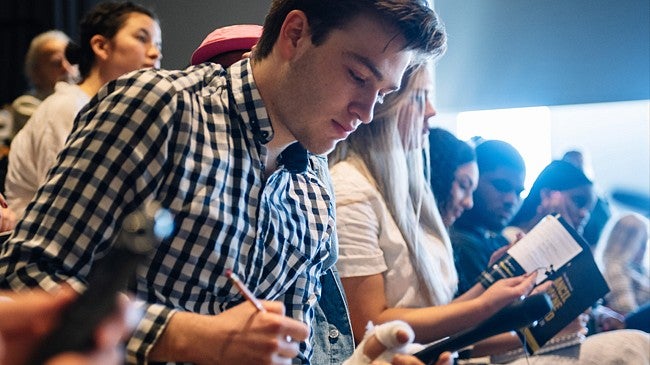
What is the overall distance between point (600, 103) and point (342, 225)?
3.29 m

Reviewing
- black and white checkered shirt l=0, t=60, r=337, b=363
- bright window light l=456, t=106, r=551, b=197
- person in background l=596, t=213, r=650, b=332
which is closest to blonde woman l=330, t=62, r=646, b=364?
black and white checkered shirt l=0, t=60, r=337, b=363

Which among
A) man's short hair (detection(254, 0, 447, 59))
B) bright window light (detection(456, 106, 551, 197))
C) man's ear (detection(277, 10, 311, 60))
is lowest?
bright window light (detection(456, 106, 551, 197))

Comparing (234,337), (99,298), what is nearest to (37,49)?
(234,337)

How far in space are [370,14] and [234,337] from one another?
49cm

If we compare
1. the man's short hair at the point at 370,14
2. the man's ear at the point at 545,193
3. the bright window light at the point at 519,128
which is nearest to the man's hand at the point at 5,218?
the man's short hair at the point at 370,14

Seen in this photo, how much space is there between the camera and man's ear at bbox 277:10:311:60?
3.78 ft

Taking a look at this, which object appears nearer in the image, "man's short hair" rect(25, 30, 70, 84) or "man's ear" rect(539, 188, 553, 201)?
"man's short hair" rect(25, 30, 70, 84)

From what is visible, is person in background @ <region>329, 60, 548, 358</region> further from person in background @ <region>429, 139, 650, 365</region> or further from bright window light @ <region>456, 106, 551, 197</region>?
bright window light @ <region>456, 106, 551, 197</region>

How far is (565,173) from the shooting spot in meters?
3.03

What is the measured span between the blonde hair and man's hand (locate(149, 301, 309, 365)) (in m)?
0.91

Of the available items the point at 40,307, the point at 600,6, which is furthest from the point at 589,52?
the point at 40,307

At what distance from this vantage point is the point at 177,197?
1.00m

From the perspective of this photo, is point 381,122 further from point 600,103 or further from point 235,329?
point 600,103

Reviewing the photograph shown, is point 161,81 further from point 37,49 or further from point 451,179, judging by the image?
point 37,49
